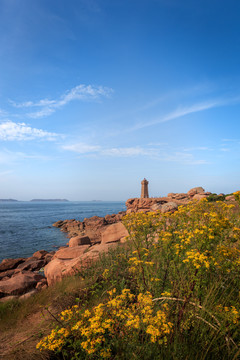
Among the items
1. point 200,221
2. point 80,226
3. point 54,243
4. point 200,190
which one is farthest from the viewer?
point 80,226

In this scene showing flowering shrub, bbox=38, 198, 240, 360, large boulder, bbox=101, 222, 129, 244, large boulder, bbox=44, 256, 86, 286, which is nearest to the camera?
flowering shrub, bbox=38, 198, 240, 360

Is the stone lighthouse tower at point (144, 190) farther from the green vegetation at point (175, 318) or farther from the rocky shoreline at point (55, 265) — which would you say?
the green vegetation at point (175, 318)

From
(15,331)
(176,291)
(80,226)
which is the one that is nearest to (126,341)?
(176,291)

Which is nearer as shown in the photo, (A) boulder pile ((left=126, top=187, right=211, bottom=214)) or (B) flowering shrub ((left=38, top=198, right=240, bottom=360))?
(B) flowering shrub ((left=38, top=198, right=240, bottom=360))

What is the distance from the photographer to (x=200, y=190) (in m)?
26.9

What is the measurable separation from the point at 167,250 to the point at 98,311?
5.16ft

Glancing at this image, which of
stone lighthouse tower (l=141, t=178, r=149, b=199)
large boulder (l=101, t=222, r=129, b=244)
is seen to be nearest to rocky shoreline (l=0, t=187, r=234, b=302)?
large boulder (l=101, t=222, r=129, b=244)

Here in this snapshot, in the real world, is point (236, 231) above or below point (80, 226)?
above

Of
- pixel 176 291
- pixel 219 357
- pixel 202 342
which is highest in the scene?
pixel 176 291

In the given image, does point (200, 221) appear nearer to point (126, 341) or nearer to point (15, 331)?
point (126, 341)

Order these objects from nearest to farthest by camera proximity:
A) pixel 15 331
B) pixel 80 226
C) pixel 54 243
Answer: pixel 15 331 → pixel 54 243 → pixel 80 226

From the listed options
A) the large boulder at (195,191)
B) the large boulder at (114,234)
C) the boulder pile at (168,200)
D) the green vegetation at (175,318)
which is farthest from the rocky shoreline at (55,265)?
the large boulder at (195,191)

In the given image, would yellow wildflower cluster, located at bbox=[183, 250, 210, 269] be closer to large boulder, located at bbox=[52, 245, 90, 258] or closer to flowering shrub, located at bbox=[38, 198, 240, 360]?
flowering shrub, located at bbox=[38, 198, 240, 360]

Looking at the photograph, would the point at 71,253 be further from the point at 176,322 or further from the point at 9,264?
the point at 176,322
